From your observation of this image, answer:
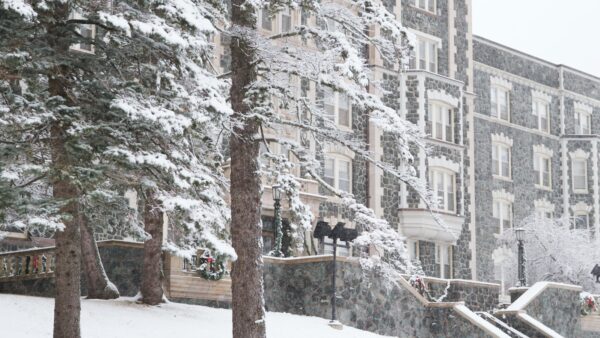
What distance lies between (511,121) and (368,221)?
1112 inches

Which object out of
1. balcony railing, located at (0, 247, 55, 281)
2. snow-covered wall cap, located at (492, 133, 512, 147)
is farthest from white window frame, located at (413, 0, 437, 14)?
balcony railing, located at (0, 247, 55, 281)

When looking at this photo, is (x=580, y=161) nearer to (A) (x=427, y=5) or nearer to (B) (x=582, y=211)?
(B) (x=582, y=211)

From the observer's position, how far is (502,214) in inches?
1649

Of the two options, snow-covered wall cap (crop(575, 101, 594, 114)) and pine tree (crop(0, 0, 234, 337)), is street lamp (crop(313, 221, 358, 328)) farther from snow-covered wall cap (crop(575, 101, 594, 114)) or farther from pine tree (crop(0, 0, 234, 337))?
snow-covered wall cap (crop(575, 101, 594, 114))

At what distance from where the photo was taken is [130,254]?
2298 cm

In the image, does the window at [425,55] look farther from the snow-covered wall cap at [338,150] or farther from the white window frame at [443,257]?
the white window frame at [443,257]

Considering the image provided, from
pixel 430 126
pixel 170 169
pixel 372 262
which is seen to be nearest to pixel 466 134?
pixel 430 126

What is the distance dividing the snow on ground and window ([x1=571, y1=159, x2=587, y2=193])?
85.3 ft

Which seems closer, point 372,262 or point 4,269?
point 372,262

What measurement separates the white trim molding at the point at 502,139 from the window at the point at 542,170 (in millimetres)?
2241

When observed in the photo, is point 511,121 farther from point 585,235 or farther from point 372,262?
point 372,262

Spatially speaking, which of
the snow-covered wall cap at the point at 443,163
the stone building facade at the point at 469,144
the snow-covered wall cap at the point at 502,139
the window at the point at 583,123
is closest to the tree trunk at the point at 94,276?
the stone building facade at the point at 469,144

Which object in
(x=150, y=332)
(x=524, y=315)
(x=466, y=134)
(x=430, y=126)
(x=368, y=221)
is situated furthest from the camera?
(x=466, y=134)

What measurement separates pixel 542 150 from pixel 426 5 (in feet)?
35.6
